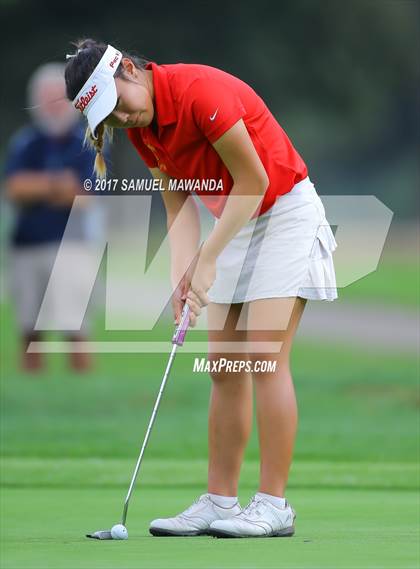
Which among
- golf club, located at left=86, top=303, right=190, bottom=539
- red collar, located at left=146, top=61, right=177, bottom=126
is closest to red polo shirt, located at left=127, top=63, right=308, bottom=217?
red collar, located at left=146, top=61, right=177, bottom=126

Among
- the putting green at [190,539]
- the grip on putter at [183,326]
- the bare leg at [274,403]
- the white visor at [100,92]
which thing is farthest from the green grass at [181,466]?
the white visor at [100,92]

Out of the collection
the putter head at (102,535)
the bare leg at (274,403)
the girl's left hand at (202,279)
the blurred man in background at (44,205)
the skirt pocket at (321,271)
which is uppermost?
the blurred man in background at (44,205)

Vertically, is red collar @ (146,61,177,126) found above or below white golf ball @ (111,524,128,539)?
above

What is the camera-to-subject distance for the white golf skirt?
13.9ft

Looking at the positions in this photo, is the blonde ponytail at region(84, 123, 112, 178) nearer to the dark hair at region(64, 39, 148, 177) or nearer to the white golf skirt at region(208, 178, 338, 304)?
the dark hair at region(64, 39, 148, 177)

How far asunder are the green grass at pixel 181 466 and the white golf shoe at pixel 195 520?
91 millimetres

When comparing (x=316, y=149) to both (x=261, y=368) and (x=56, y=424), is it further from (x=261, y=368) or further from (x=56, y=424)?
(x=261, y=368)

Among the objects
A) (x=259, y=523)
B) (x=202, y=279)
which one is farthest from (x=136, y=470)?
(x=202, y=279)

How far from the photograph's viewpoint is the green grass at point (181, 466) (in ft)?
12.1

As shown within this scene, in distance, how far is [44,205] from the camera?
11180mm

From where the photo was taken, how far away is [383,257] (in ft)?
98.2

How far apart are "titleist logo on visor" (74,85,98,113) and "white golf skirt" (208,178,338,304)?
624 millimetres

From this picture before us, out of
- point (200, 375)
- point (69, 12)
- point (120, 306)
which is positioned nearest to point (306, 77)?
point (69, 12)

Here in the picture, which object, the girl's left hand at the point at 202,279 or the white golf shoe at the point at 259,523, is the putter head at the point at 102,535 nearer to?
the white golf shoe at the point at 259,523
